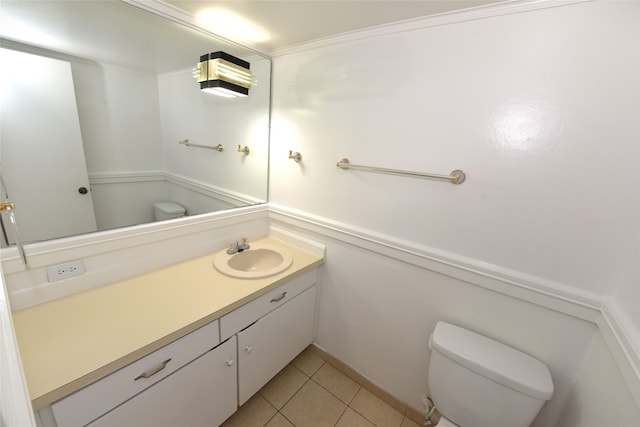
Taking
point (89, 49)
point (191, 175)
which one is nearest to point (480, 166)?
point (191, 175)

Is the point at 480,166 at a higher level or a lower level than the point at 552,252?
higher

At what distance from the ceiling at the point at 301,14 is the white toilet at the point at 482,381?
4.63ft

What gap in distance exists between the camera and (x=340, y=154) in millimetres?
1460

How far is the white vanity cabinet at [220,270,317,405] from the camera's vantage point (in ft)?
4.04

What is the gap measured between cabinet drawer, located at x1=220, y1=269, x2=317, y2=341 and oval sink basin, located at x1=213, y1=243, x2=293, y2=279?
4.9 inches

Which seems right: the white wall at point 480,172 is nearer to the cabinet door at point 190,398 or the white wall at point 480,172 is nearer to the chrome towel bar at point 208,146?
the chrome towel bar at point 208,146

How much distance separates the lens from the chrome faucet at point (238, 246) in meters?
1.60

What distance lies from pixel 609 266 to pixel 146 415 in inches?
70.8

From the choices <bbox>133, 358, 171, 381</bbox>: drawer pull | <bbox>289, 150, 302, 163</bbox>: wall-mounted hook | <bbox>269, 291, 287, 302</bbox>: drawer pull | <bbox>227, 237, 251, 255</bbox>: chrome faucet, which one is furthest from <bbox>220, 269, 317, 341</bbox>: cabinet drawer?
<bbox>289, 150, 302, 163</bbox>: wall-mounted hook

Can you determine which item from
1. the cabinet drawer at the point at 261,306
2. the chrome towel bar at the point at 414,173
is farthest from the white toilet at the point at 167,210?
the chrome towel bar at the point at 414,173

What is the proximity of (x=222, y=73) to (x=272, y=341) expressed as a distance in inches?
60.8

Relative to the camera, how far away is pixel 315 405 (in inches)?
60.1

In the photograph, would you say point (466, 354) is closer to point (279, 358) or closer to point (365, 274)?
point (365, 274)

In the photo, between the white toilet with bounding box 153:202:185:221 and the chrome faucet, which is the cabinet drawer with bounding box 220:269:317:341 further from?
the white toilet with bounding box 153:202:185:221
